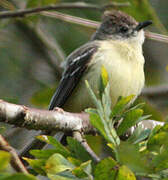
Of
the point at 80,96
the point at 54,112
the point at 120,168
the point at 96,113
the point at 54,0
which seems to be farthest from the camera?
the point at 54,0

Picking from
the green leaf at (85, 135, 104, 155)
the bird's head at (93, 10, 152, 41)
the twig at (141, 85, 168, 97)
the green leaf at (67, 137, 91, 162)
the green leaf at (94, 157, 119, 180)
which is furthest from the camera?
the twig at (141, 85, 168, 97)

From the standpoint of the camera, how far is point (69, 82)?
452 centimetres

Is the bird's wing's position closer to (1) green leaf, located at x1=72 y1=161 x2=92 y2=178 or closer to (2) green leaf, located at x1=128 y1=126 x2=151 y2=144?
(2) green leaf, located at x1=128 y1=126 x2=151 y2=144

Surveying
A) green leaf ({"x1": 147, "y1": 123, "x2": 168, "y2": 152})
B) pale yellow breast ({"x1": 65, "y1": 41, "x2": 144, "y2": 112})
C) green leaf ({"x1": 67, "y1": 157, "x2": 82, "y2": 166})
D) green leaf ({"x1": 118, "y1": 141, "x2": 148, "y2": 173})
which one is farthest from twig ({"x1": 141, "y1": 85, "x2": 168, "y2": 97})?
green leaf ({"x1": 118, "y1": 141, "x2": 148, "y2": 173})

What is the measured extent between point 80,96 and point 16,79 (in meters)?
1.93

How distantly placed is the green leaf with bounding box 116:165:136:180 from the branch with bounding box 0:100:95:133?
2.87ft

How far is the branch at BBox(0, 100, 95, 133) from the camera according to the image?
2463mm

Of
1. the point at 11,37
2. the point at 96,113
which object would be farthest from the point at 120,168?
the point at 11,37

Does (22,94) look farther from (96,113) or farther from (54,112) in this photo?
(96,113)

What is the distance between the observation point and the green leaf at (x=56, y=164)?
195cm

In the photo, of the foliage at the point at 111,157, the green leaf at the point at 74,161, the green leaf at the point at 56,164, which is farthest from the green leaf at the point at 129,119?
the green leaf at the point at 56,164

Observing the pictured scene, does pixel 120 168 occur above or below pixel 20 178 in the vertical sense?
below

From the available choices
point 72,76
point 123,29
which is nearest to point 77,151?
point 72,76

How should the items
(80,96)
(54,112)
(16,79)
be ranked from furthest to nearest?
(16,79) → (80,96) → (54,112)
